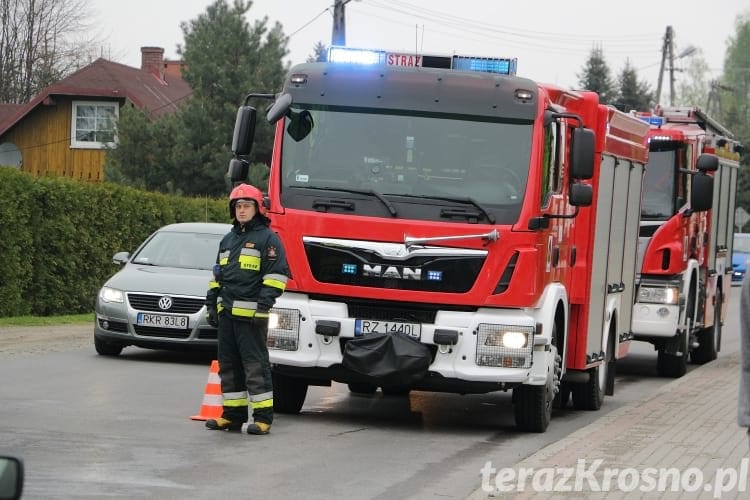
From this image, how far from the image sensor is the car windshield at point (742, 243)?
51084mm

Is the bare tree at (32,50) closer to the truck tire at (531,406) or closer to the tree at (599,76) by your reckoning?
the tree at (599,76)

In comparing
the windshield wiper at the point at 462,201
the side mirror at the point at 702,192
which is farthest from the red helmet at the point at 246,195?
the side mirror at the point at 702,192

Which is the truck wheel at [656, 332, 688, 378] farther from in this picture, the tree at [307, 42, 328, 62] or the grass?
the grass

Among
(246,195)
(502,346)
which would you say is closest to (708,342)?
(502,346)

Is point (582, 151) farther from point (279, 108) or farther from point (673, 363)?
point (673, 363)

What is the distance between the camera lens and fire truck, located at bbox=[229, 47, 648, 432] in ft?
38.7

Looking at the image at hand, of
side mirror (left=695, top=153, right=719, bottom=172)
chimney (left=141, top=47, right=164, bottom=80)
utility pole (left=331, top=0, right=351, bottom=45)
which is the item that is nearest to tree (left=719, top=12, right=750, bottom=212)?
chimney (left=141, top=47, right=164, bottom=80)

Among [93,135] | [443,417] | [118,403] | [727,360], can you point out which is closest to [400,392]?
[443,417]

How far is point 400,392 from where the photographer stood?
15586 mm

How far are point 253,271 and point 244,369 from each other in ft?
2.51

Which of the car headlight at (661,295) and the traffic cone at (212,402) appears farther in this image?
the car headlight at (661,295)

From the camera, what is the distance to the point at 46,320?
23.1 m

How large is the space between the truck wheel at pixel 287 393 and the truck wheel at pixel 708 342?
409 inches

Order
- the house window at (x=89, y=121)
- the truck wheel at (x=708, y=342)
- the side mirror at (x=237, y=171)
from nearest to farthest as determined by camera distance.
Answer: the side mirror at (x=237, y=171) → the truck wheel at (x=708, y=342) → the house window at (x=89, y=121)
